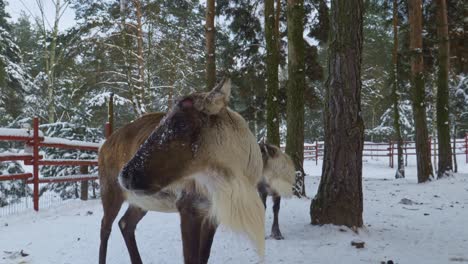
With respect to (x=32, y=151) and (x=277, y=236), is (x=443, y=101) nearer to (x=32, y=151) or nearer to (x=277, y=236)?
(x=277, y=236)

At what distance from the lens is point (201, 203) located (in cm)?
243

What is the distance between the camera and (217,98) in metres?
2.37

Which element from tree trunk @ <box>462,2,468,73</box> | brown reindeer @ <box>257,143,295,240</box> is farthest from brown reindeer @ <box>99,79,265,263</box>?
tree trunk @ <box>462,2,468,73</box>

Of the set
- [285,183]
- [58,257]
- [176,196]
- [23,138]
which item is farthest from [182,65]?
[176,196]

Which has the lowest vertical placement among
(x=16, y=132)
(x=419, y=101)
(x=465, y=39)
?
(x=16, y=132)

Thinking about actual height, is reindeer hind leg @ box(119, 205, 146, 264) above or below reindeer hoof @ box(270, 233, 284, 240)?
above

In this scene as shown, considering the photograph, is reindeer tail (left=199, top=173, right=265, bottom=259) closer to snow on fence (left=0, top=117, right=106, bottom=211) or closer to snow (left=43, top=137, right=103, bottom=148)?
snow on fence (left=0, top=117, right=106, bottom=211)

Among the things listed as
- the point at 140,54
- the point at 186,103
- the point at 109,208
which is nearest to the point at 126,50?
the point at 140,54

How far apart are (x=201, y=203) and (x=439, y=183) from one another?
34.8ft

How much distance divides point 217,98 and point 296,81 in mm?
6465

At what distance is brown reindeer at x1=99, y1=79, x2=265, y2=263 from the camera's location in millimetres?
2195

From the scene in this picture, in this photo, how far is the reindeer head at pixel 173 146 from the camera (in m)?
2.14

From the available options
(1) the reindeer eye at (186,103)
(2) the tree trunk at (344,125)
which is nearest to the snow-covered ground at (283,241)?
(2) the tree trunk at (344,125)

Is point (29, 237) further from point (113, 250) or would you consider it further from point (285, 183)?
point (285, 183)
